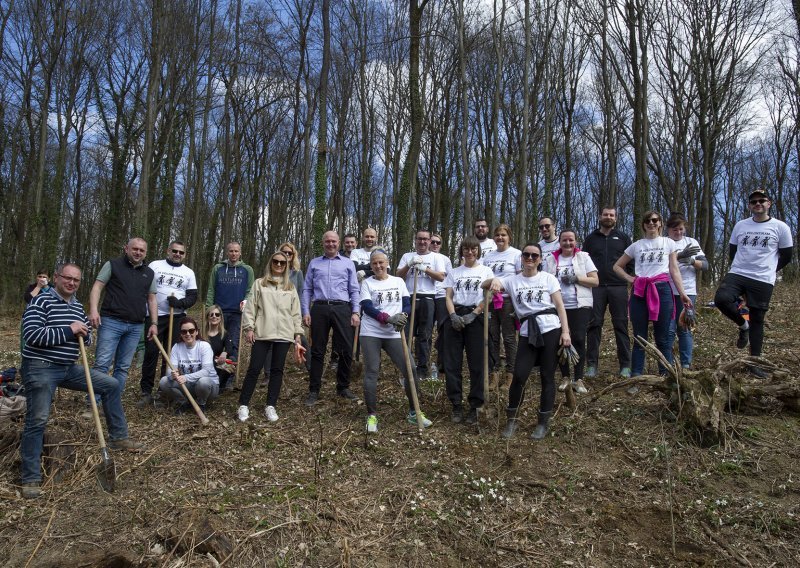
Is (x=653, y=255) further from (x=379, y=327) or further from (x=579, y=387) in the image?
(x=379, y=327)

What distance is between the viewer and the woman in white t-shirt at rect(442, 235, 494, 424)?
5387 millimetres

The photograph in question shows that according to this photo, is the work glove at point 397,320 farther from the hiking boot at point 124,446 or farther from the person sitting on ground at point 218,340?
the hiking boot at point 124,446

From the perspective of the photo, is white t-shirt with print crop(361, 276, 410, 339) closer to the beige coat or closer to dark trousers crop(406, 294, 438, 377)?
the beige coat

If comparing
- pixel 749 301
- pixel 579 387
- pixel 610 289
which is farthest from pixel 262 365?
pixel 749 301

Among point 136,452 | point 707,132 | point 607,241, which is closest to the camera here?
point 136,452

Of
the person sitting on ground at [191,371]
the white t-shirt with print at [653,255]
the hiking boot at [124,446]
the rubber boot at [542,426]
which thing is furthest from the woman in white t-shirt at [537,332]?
the hiking boot at [124,446]

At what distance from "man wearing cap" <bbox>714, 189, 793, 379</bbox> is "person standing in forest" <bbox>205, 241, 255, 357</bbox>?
19.0ft

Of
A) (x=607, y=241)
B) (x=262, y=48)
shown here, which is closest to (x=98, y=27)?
(x=262, y=48)

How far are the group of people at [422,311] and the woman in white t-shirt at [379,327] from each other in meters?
0.01

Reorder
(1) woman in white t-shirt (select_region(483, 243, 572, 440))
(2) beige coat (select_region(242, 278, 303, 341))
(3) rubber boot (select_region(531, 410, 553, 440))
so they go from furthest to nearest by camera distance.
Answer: (2) beige coat (select_region(242, 278, 303, 341)) → (3) rubber boot (select_region(531, 410, 553, 440)) → (1) woman in white t-shirt (select_region(483, 243, 572, 440))

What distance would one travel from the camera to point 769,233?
5895 millimetres

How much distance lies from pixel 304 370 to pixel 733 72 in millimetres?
15525

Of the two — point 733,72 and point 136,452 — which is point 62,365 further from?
point 733,72

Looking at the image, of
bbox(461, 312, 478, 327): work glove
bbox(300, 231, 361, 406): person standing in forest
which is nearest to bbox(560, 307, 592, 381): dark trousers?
bbox(461, 312, 478, 327): work glove
